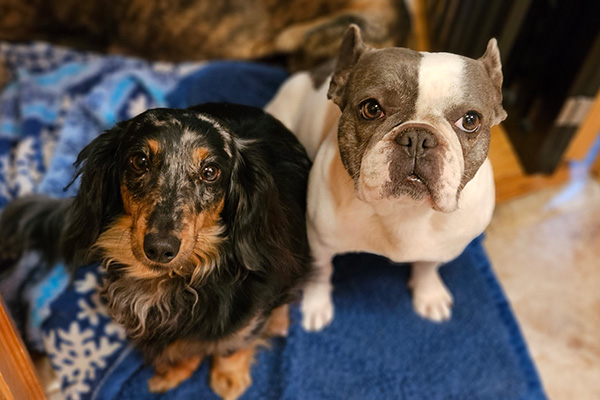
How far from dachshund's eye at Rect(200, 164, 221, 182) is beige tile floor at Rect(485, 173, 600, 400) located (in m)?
1.36

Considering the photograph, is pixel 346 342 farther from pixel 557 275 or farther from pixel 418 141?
pixel 557 275

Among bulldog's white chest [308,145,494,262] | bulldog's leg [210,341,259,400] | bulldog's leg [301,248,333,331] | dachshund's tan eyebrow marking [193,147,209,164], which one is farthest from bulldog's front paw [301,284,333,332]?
dachshund's tan eyebrow marking [193,147,209,164]

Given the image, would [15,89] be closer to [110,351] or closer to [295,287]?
[110,351]

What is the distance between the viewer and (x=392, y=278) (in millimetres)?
1763

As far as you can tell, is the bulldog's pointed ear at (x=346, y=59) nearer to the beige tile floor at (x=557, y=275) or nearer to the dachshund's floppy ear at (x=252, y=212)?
the dachshund's floppy ear at (x=252, y=212)

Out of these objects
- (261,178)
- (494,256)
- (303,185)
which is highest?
(261,178)

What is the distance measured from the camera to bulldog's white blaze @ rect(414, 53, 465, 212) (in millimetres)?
1053

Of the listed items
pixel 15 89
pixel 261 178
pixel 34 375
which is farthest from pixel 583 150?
pixel 15 89

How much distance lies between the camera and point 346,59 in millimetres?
1268

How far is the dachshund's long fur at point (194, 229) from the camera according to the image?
1.08 meters

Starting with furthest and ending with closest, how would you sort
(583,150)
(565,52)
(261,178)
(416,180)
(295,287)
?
1. (583,150)
2. (565,52)
3. (295,287)
4. (261,178)
5. (416,180)

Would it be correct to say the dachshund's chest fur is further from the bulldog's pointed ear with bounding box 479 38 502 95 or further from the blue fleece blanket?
the bulldog's pointed ear with bounding box 479 38 502 95

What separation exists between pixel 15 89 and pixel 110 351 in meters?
1.29

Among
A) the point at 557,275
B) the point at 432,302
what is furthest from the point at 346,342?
the point at 557,275
